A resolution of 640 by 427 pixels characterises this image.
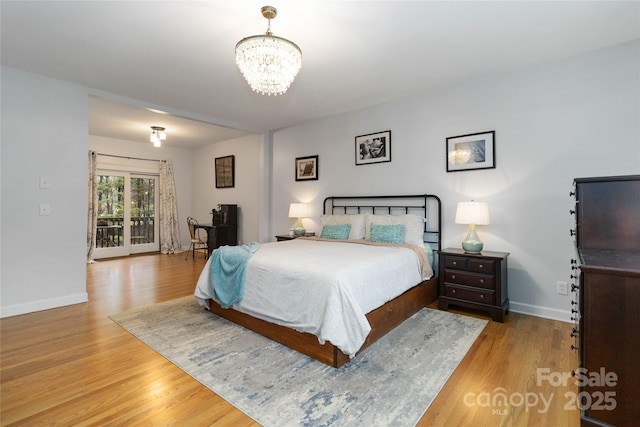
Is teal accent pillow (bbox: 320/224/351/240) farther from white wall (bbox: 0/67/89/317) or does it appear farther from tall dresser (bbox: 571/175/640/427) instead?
white wall (bbox: 0/67/89/317)

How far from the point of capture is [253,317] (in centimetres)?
262

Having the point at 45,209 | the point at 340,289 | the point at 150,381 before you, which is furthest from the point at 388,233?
the point at 45,209

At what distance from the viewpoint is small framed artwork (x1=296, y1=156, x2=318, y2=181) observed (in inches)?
196

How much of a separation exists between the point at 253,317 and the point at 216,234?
3850mm

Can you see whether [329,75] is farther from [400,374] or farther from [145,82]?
[400,374]

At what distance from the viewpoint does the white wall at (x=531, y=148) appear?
8.85 feet

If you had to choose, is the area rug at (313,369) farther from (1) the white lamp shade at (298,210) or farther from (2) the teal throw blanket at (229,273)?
(1) the white lamp shade at (298,210)

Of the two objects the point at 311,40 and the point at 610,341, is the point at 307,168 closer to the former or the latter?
the point at 311,40

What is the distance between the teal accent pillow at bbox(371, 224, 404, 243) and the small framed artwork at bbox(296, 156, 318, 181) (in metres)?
1.73

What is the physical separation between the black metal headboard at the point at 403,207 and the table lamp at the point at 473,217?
19.6 inches

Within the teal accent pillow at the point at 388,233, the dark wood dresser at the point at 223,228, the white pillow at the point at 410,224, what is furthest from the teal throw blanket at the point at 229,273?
the dark wood dresser at the point at 223,228

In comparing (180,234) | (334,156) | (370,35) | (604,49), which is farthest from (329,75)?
(180,234)

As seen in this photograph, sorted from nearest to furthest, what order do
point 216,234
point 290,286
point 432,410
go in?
point 432,410, point 290,286, point 216,234

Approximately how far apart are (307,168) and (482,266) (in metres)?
3.10
